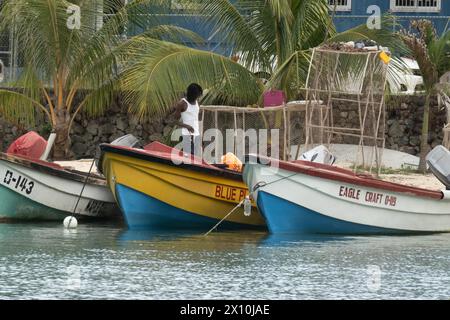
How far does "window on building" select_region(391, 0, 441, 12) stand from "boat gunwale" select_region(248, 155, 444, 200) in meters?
13.5

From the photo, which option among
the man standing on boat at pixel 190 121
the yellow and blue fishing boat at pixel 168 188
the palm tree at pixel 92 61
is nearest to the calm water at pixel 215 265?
the yellow and blue fishing boat at pixel 168 188

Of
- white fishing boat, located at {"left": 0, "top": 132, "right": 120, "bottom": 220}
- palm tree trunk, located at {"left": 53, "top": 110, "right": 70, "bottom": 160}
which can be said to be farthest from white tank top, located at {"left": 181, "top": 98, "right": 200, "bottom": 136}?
palm tree trunk, located at {"left": 53, "top": 110, "right": 70, "bottom": 160}

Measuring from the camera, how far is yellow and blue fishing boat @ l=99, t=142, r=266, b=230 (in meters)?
21.2

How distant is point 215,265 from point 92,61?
9.50 m

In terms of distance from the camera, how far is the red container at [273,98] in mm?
24109

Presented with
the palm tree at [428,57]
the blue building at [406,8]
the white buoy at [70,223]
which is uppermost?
the blue building at [406,8]

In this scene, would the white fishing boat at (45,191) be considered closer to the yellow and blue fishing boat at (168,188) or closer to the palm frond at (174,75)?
the yellow and blue fishing boat at (168,188)

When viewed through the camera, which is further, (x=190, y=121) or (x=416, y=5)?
(x=416, y=5)

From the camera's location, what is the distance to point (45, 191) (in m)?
22.6

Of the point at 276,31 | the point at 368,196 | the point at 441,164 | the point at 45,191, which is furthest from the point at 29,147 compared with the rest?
the point at 441,164

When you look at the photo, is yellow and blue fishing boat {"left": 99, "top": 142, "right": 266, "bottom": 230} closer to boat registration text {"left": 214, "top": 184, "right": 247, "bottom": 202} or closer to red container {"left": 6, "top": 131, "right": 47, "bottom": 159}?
boat registration text {"left": 214, "top": 184, "right": 247, "bottom": 202}

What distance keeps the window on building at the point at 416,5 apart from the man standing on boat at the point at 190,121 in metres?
13.0

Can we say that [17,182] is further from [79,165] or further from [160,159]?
[79,165]

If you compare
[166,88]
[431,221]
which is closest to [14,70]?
[166,88]
